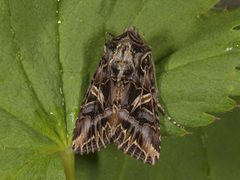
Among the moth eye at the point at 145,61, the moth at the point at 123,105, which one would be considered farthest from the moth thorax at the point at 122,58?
the moth eye at the point at 145,61

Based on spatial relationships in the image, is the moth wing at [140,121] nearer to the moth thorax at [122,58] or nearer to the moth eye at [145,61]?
the moth eye at [145,61]

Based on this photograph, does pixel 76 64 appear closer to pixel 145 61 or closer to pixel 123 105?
pixel 123 105

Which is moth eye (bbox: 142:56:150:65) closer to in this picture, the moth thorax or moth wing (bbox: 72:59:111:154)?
the moth thorax

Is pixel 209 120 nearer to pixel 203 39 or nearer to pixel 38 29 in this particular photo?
pixel 203 39

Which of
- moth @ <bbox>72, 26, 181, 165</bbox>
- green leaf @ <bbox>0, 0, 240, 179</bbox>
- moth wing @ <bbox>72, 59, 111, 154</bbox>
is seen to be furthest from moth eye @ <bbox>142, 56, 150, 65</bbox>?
moth wing @ <bbox>72, 59, 111, 154</bbox>

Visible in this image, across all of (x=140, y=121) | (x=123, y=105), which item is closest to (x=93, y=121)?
(x=123, y=105)
